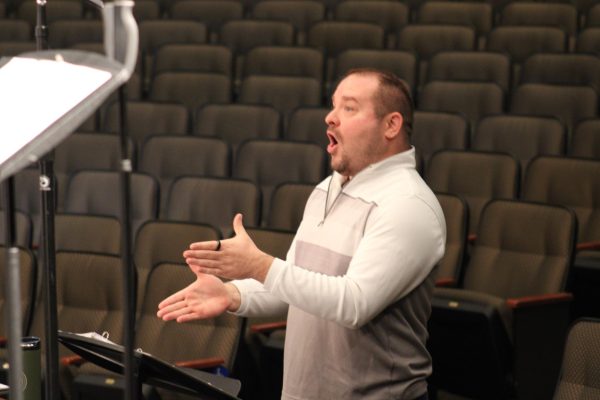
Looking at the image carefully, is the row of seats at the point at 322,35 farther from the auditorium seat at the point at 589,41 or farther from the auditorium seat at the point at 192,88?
the auditorium seat at the point at 192,88

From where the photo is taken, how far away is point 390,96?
1162 millimetres

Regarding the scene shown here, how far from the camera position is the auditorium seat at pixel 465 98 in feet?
9.32

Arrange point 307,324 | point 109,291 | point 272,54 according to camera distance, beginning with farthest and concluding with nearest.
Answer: point 272,54
point 109,291
point 307,324

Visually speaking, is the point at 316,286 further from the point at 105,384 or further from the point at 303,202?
the point at 303,202

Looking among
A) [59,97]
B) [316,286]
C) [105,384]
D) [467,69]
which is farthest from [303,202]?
[59,97]

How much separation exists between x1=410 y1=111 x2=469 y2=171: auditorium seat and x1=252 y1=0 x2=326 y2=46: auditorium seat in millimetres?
1097

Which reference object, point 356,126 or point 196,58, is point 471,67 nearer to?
point 196,58

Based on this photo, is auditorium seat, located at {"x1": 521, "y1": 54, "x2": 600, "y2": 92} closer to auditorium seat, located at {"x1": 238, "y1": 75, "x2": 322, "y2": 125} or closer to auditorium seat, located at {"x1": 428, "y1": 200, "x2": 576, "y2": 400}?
auditorium seat, located at {"x1": 238, "y1": 75, "x2": 322, "y2": 125}

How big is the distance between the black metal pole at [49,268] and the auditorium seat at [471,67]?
7.30 ft

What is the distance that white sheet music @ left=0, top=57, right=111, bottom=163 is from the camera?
2.04ft

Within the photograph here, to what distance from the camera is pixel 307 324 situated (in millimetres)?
1151

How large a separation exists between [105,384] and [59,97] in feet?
3.39

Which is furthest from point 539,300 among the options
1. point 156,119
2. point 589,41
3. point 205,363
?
point 589,41

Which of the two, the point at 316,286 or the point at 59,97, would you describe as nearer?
the point at 59,97
